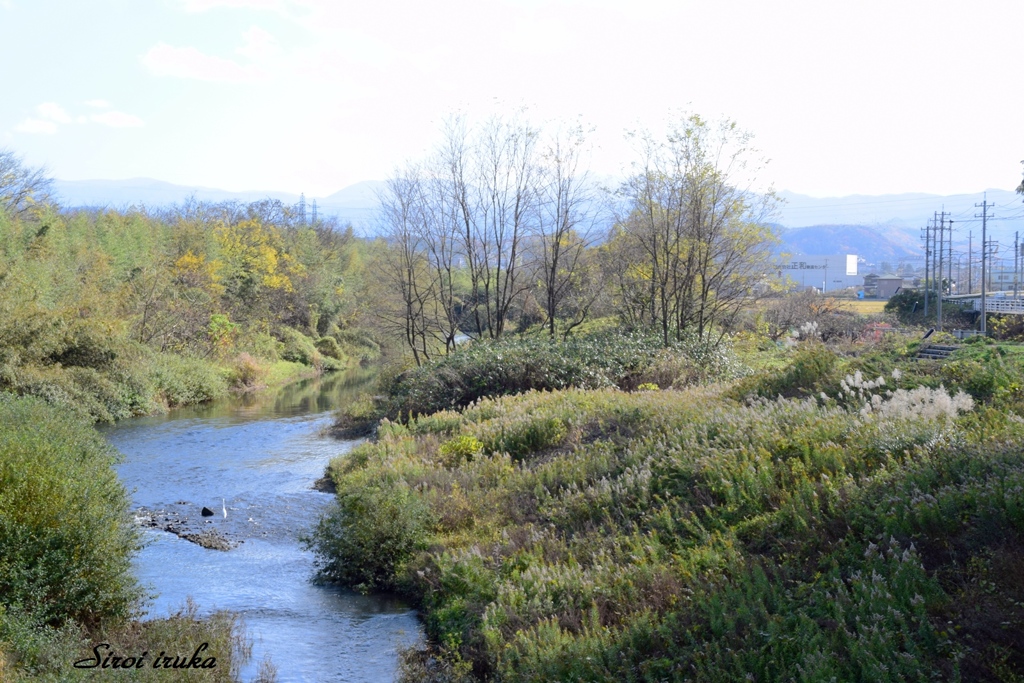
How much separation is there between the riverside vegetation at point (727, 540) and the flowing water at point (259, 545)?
60 centimetres

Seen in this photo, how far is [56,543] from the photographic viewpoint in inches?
295

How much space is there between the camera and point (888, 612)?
208 inches

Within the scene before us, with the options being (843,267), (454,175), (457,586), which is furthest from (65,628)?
(843,267)

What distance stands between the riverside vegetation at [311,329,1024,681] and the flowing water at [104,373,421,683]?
0.60 meters

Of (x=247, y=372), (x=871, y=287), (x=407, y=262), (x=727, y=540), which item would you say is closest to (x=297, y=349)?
(x=247, y=372)

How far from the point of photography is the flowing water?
322 inches

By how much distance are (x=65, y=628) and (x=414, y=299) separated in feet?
85.5

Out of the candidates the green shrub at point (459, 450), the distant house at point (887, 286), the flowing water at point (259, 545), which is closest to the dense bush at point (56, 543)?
the flowing water at point (259, 545)

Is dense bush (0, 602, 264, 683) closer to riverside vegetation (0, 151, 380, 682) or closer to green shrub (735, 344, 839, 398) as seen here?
riverside vegetation (0, 151, 380, 682)

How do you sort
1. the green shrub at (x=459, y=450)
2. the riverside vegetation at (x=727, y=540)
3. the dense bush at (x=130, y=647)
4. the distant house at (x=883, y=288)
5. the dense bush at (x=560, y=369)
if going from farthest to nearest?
the distant house at (x=883, y=288)
the dense bush at (x=560, y=369)
the green shrub at (x=459, y=450)
the dense bush at (x=130, y=647)
the riverside vegetation at (x=727, y=540)

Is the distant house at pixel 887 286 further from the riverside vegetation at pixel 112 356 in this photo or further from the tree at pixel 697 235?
the tree at pixel 697 235

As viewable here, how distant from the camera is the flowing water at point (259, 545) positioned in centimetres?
819

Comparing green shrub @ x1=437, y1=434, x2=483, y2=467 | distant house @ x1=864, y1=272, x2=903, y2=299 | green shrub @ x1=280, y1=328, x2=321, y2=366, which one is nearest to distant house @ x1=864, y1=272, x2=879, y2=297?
distant house @ x1=864, y1=272, x2=903, y2=299

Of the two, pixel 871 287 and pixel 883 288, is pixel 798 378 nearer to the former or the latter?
pixel 883 288
